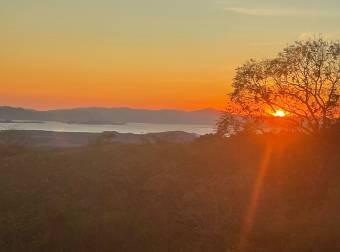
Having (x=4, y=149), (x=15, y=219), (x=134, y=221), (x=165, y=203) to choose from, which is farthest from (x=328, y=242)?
(x=4, y=149)

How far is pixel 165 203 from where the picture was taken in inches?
938

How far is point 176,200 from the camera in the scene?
24156 mm

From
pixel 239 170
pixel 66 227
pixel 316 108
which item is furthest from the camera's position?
pixel 239 170

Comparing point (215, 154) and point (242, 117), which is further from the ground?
point (242, 117)

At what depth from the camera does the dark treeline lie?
17.6 metres

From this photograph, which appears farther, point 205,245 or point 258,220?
point 258,220

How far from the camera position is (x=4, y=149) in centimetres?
4744

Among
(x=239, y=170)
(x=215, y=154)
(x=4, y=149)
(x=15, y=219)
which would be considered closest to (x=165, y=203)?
(x=15, y=219)

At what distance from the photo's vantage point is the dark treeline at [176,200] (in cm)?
1762

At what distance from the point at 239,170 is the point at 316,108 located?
39.2 feet

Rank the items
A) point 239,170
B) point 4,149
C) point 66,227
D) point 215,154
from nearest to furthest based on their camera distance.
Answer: point 66,227 → point 239,170 → point 215,154 → point 4,149

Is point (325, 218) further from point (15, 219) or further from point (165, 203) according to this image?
point (15, 219)

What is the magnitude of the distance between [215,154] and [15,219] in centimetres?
2189

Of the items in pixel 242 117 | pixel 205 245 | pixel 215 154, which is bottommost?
pixel 205 245
